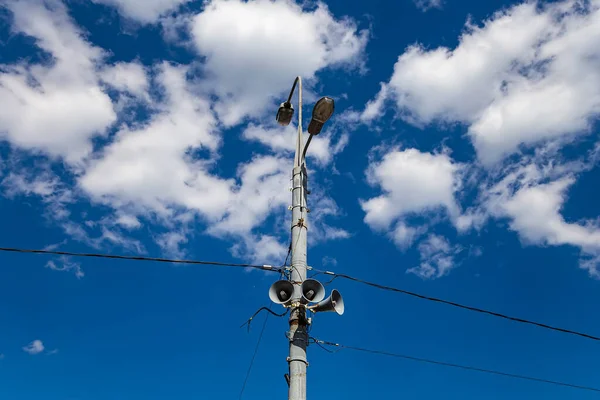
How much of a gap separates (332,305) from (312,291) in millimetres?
350

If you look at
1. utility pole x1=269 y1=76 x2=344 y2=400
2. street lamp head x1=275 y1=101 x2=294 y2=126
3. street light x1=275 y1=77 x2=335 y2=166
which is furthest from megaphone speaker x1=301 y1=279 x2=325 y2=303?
street lamp head x1=275 y1=101 x2=294 y2=126

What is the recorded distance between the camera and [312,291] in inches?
289

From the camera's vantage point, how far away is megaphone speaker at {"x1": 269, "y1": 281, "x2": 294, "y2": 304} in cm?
728

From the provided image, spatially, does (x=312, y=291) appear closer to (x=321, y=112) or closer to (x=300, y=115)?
(x=321, y=112)

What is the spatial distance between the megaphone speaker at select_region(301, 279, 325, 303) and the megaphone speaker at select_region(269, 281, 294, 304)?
0.19m

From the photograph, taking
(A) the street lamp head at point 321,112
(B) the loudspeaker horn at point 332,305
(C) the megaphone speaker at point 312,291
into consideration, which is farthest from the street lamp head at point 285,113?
(B) the loudspeaker horn at point 332,305

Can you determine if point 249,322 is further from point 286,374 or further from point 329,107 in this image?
point 329,107

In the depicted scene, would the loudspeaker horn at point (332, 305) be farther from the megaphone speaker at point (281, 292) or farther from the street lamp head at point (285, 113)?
the street lamp head at point (285, 113)

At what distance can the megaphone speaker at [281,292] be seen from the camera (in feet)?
23.9

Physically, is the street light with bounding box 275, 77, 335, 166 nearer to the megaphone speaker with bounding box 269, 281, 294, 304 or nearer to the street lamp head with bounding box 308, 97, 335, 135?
the street lamp head with bounding box 308, 97, 335, 135

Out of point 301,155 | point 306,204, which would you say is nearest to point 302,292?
point 306,204

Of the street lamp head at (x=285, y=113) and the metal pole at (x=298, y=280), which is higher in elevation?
the street lamp head at (x=285, y=113)

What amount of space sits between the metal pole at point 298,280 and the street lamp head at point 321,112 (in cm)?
95

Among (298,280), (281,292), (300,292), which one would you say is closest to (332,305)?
(300,292)
